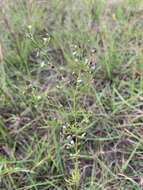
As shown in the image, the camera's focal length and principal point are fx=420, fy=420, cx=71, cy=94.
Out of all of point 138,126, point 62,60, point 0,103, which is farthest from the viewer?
point 62,60

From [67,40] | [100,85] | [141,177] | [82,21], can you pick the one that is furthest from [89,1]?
[141,177]

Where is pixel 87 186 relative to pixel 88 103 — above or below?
below

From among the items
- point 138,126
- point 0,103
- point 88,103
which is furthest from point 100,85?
point 0,103

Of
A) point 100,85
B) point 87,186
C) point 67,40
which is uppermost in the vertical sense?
point 67,40

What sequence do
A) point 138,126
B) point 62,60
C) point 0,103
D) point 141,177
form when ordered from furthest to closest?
point 62,60 < point 0,103 < point 138,126 < point 141,177

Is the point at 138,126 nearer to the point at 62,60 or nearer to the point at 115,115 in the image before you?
the point at 115,115

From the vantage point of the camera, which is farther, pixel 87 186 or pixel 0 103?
pixel 0 103
